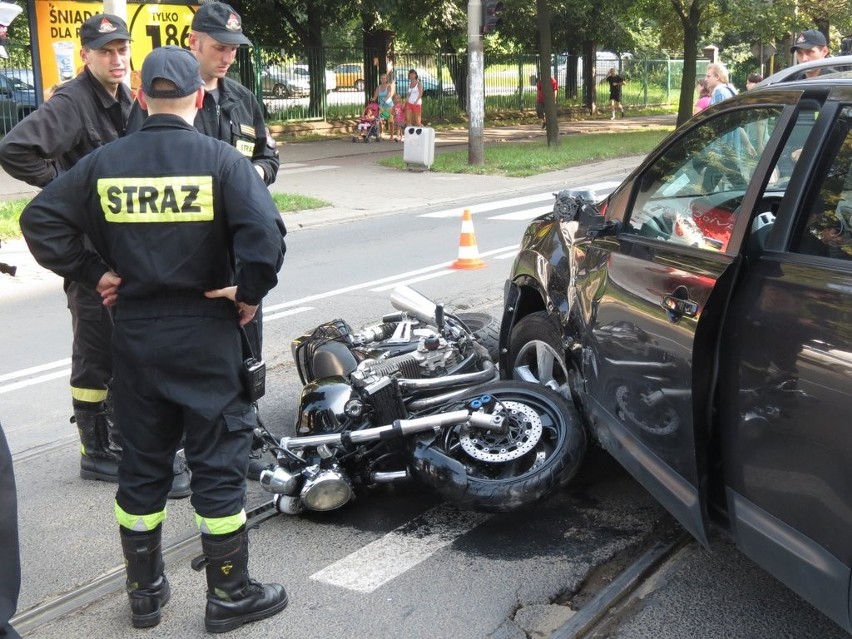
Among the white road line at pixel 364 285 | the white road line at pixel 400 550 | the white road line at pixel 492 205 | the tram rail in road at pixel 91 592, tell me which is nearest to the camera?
the tram rail in road at pixel 91 592

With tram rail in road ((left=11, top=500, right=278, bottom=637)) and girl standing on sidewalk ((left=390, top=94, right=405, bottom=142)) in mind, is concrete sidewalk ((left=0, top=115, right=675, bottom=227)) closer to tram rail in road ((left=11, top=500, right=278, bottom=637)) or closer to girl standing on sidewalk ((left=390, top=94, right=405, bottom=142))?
girl standing on sidewalk ((left=390, top=94, right=405, bottom=142))

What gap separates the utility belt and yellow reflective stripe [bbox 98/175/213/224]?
26 centimetres

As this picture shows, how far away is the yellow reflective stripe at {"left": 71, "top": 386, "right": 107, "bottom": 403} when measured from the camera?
4.69 meters

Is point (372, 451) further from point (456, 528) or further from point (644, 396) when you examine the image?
point (644, 396)

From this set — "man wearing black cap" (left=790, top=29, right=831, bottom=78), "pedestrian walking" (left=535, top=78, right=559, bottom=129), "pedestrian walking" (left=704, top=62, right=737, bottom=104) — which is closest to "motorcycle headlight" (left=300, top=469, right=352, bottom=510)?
"man wearing black cap" (left=790, top=29, right=831, bottom=78)

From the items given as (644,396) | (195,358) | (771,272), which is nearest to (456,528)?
(644,396)

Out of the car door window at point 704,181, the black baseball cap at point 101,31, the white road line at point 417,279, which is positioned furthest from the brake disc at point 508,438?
the white road line at point 417,279

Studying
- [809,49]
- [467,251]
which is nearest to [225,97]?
[467,251]

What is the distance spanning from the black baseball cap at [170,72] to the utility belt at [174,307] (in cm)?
65

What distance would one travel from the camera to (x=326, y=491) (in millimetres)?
3930

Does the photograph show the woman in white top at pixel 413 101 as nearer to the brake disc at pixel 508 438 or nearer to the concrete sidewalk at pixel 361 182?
the concrete sidewalk at pixel 361 182

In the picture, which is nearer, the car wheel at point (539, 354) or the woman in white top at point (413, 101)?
the car wheel at point (539, 354)

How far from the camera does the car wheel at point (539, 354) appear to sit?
14.5 feet

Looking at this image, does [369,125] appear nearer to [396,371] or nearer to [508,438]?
[396,371]
